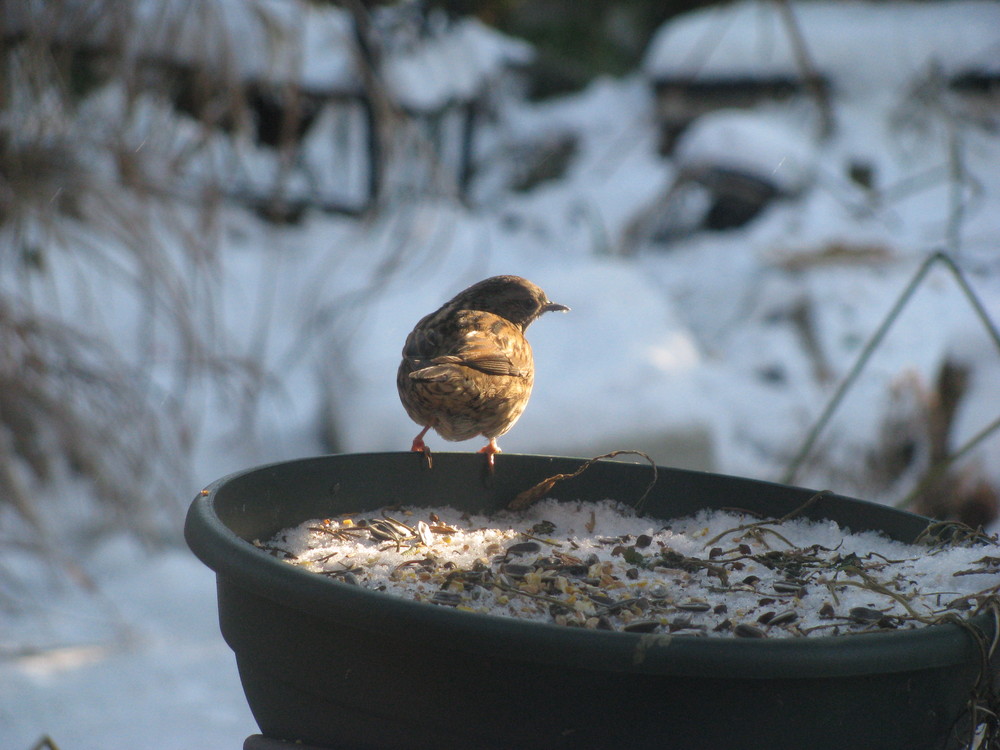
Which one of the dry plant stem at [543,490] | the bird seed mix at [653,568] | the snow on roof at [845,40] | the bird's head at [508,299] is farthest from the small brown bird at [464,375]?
the snow on roof at [845,40]

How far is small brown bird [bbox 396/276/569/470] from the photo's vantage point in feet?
7.24

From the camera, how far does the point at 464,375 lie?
2.20m

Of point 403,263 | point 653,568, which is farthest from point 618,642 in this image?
point 403,263

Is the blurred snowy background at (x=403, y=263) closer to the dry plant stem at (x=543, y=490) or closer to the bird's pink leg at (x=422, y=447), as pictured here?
the dry plant stem at (x=543, y=490)

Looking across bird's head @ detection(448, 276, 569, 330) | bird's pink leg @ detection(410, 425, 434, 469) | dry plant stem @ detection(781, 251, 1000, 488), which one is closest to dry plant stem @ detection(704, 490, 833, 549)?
dry plant stem @ detection(781, 251, 1000, 488)

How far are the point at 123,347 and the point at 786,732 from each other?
545cm

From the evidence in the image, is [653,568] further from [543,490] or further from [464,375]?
[464,375]

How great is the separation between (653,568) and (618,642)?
1.84 ft

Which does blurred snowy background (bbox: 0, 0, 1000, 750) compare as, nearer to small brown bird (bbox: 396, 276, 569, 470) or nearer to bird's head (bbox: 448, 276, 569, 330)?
bird's head (bbox: 448, 276, 569, 330)

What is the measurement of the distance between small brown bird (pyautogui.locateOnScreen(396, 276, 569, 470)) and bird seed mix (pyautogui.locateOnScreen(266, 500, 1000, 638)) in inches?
17.3

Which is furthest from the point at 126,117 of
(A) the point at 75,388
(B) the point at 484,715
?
(B) the point at 484,715

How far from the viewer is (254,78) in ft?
12.8

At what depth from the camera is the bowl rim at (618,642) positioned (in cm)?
94

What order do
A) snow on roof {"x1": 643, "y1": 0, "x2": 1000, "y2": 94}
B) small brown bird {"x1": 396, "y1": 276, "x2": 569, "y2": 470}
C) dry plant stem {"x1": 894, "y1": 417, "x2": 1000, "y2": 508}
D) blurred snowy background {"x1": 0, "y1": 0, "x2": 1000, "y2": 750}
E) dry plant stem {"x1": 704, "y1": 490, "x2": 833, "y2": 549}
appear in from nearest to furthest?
1. dry plant stem {"x1": 704, "y1": 490, "x2": 833, "y2": 549}
2. dry plant stem {"x1": 894, "y1": 417, "x2": 1000, "y2": 508}
3. small brown bird {"x1": 396, "y1": 276, "x2": 569, "y2": 470}
4. blurred snowy background {"x1": 0, "y1": 0, "x2": 1000, "y2": 750}
5. snow on roof {"x1": 643, "y1": 0, "x2": 1000, "y2": 94}
